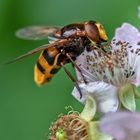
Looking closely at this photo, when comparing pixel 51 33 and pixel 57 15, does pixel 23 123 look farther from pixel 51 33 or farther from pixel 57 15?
pixel 51 33

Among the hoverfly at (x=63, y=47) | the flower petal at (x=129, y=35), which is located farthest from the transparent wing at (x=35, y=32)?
the flower petal at (x=129, y=35)

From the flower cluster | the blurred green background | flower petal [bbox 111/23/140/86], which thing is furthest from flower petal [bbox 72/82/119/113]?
the blurred green background

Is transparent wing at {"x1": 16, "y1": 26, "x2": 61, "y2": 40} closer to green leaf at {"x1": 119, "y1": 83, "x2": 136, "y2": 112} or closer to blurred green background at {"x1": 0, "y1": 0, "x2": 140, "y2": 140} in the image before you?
green leaf at {"x1": 119, "y1": 83, "x2": 136, "y2": 112}

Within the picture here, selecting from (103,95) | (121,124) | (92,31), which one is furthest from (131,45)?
(121,124)

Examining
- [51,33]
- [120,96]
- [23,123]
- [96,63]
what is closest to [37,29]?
[51,33]

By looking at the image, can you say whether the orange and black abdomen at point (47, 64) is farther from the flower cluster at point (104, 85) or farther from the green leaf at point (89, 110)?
the green leaf at point (89, 110)

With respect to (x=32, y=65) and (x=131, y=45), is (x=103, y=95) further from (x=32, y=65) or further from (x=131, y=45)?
(x=32, y=65)

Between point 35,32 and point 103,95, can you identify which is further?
point 35,32
